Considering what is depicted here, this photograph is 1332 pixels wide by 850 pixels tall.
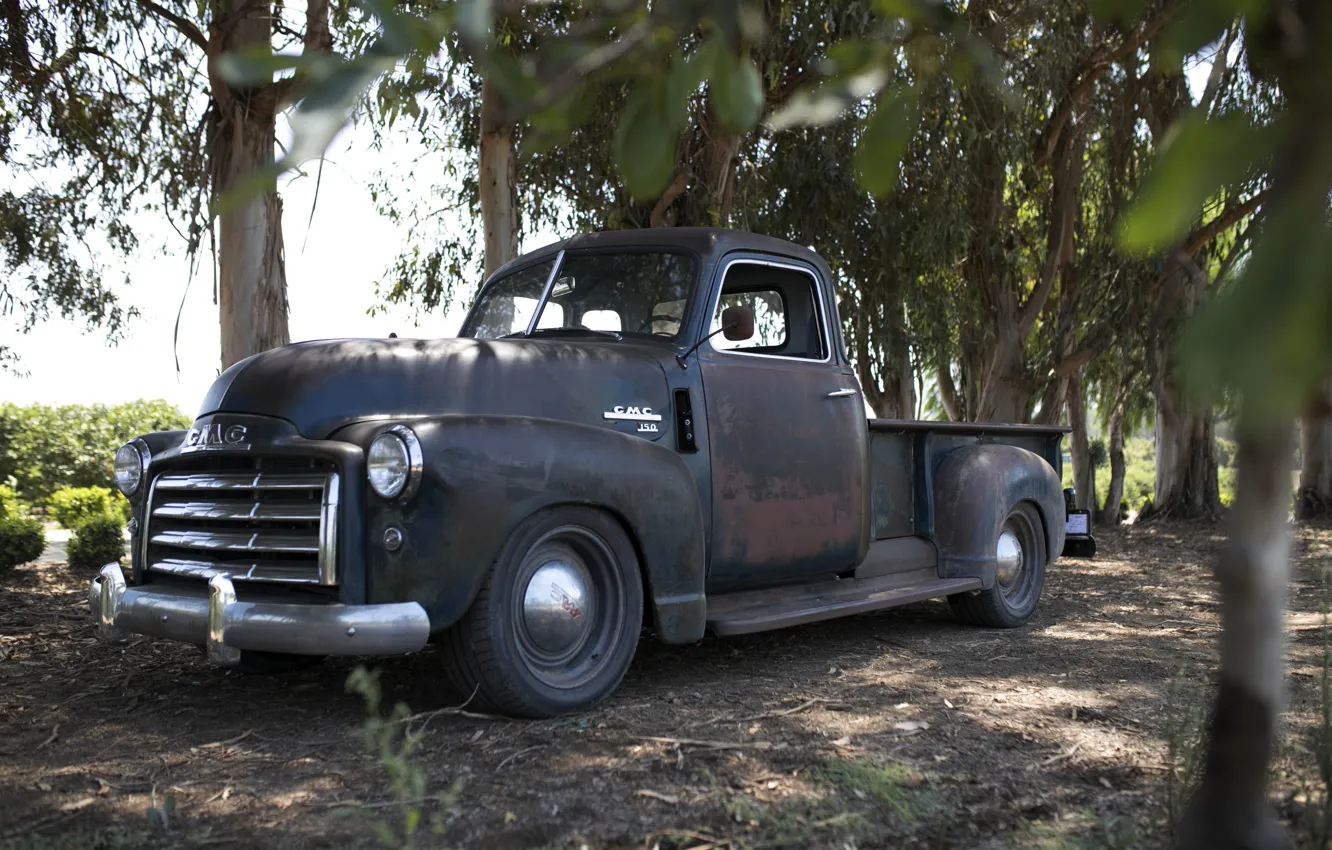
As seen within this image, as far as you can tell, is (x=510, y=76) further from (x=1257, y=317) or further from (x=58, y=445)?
(x=58, y=445)

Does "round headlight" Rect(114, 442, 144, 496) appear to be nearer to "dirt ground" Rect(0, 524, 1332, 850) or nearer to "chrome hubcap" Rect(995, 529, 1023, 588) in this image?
"dirt ground" Rect(0, 524, 1332, 850)

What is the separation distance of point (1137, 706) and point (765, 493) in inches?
70.4

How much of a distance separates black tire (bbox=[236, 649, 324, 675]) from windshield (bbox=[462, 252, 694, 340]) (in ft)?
5.92

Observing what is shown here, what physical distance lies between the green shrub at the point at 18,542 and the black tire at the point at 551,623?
21.1 ft

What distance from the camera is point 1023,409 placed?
14.9 meters

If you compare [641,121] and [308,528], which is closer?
[641,121]

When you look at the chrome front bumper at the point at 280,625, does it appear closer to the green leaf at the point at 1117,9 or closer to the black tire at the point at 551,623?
the black tire at the point at 551,623

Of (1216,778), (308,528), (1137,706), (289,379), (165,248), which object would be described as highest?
(165,248)

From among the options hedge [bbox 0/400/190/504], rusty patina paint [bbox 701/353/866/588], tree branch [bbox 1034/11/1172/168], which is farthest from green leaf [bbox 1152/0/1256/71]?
hedge [bbox 0/400/190/504]

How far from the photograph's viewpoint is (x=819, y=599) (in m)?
5.56

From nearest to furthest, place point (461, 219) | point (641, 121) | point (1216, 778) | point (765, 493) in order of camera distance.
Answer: point (641, 121), point (1216, 778), point (765, 493), point (461, 219)

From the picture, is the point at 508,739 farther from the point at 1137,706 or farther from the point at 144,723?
the point at 1137,706

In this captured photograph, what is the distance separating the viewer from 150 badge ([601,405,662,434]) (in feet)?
15.9

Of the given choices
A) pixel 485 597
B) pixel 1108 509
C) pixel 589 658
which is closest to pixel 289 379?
pixel 485 597
